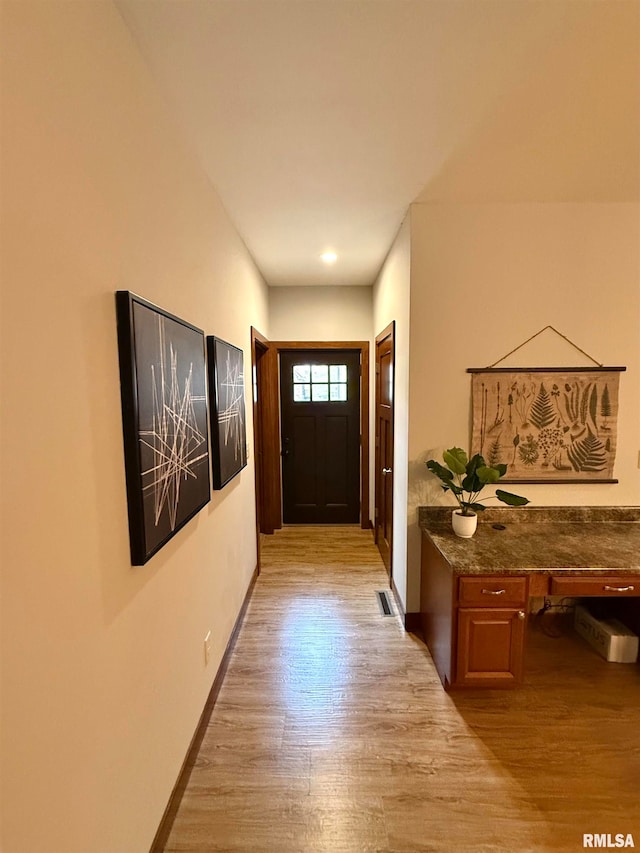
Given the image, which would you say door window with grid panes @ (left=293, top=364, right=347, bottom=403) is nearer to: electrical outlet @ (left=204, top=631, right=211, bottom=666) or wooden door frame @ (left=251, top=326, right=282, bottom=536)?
wooden door frame @ (left=251, top=326, right=282, bottom=536)

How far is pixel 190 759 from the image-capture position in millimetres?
1666

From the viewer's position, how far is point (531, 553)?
2.05 meters

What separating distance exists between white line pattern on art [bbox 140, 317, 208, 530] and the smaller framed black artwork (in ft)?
1.17

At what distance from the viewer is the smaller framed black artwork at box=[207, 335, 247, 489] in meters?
1.99

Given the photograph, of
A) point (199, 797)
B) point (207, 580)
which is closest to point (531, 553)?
point (207, 580)

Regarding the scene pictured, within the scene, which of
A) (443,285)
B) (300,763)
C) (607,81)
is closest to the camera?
(607,81)

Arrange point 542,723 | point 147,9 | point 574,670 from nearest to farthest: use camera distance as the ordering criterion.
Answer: point 147,9 → point 542,723 → point 574,670

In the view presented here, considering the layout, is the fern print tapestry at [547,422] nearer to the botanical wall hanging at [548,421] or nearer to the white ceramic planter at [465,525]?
the botanical wall hanging at [548,421]

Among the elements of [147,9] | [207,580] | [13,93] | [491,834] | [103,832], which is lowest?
[491,834]

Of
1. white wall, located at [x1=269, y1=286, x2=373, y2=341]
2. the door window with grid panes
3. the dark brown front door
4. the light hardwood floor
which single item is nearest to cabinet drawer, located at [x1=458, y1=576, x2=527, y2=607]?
the light hardwood floor

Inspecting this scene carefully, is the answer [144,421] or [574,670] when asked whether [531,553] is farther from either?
[144,421]

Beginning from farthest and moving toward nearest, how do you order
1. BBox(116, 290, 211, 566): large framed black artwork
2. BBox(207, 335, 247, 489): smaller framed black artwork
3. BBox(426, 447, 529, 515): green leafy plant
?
BBox(426, 447, 529, 515): green leafy plant < BBox(207, 335, 247, 489): smaller framed black artwork < BBox(116, 290, 211, 566): large framed black artwork

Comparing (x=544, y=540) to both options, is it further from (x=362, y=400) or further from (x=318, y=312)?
(x=318, y=312)

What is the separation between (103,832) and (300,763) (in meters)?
0.91
